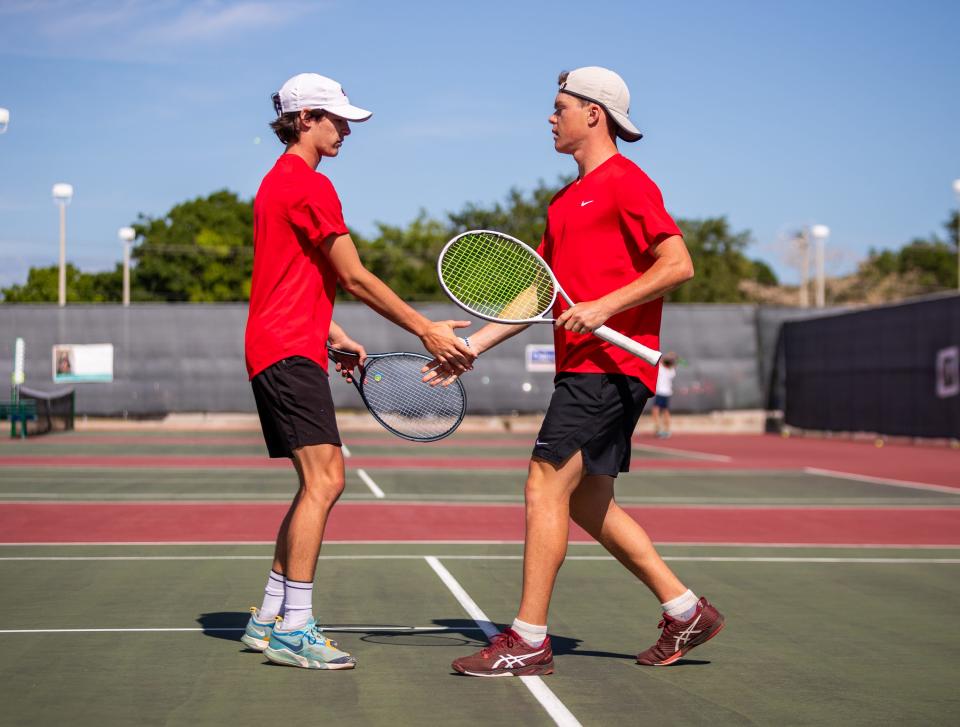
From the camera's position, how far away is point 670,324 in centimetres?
3319

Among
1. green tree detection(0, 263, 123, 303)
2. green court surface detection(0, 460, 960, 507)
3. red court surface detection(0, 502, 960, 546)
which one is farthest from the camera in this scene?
green tree detection(0, 263, 123, 303)

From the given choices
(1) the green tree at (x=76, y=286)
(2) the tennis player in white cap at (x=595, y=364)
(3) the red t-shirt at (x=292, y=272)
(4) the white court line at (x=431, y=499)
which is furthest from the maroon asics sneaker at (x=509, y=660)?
(1) the green tree at (x=76, y=286)

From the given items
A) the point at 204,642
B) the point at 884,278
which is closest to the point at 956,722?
the point at 204,642

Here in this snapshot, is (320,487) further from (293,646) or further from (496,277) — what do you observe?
(496,277)

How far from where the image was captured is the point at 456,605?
22.0ft

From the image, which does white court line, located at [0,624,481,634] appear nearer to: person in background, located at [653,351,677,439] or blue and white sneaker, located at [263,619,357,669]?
blue and white sneaker, located at [263,619,357,669]

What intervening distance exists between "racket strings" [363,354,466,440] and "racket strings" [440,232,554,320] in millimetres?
441

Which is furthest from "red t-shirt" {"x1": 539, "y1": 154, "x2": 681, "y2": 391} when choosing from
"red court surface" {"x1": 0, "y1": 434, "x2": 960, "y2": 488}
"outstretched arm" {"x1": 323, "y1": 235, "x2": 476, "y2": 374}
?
"red court surface" {"x1": 0, "y1": 434, "x2": 960, "y2": 488}

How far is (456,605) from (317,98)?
2.62 meters

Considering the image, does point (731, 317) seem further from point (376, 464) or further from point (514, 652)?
point (514, 652)

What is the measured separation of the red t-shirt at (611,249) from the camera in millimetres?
5012

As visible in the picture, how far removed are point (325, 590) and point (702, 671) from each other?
259cm

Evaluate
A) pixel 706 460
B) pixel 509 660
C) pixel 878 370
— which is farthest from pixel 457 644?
pixel 878 370

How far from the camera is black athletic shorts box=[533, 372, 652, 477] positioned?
496 centimetres
